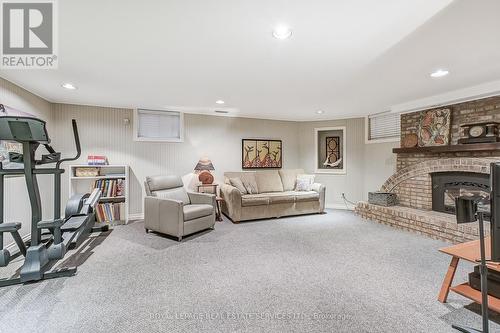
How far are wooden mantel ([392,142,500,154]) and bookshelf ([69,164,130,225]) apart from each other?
16.7 feet

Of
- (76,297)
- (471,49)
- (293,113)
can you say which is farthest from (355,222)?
(76,297)

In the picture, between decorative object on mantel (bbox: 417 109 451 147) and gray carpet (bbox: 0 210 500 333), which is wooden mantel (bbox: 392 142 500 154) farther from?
gray carpet (bbox: 0 210 500 333)

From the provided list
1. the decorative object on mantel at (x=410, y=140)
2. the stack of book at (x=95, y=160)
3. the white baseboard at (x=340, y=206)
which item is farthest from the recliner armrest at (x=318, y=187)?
the stack of book at (x=95, y=160)

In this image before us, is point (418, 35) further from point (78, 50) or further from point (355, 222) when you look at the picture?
point (355, 222)

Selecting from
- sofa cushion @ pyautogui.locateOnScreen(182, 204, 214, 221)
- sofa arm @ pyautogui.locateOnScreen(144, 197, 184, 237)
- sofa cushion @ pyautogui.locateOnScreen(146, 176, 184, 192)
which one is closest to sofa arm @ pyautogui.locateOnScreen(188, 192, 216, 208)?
sofa cushion @ pyautogui.locateOnScreen(182, 204, 214, 221)

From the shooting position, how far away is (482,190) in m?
3.38

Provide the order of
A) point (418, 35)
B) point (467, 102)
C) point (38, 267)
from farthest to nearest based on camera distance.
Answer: point (467, 102) → point (38, 267) → point (418, 35)

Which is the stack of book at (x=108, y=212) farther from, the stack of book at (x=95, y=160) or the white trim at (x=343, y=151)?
the white trim at (x=343, y=151)

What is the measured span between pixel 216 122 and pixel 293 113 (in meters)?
1.72

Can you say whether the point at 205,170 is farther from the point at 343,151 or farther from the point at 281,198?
the point at 343,151

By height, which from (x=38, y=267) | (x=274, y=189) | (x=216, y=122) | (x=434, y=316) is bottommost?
(x=434, y=316)

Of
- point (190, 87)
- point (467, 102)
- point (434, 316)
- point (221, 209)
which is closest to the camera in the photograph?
point (434, 316)

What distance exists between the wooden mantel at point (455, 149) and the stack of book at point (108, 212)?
527 cm

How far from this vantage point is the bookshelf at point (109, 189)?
4.04 metres
